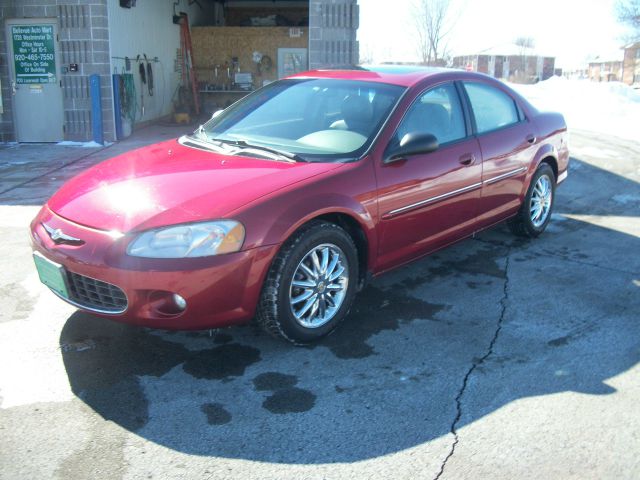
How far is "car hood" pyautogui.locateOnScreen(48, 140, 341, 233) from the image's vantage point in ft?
10.6

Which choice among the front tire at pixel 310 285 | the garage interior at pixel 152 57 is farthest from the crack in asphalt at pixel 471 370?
the garage interior at pixel 152 57

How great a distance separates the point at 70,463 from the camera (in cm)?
259

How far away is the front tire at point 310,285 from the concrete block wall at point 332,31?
9235mm

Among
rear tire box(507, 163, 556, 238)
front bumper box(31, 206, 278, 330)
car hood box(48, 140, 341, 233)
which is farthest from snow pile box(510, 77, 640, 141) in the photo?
front bumper box(31, 206, 278, 330)

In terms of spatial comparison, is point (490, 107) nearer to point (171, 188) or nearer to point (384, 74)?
point (384, 74)

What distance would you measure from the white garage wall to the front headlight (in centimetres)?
1012

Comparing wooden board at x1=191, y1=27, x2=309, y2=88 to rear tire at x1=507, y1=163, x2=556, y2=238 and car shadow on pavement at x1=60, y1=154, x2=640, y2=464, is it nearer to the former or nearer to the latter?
rear tire at x1=507, y1=163, x2=556, y2=238

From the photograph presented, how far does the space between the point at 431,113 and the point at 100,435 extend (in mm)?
3029

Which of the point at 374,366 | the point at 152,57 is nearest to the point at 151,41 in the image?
the point at 152,57

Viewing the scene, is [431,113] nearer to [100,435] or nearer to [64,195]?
[64,195]

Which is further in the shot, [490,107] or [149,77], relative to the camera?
[149,77]

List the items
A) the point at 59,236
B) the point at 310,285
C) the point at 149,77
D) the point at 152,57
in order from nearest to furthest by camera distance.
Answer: the point at 59,236 < the point at 310,285 < the point at 149,77 < the point at 152,57

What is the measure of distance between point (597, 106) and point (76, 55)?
13.7 metres

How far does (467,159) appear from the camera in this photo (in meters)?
4.61
